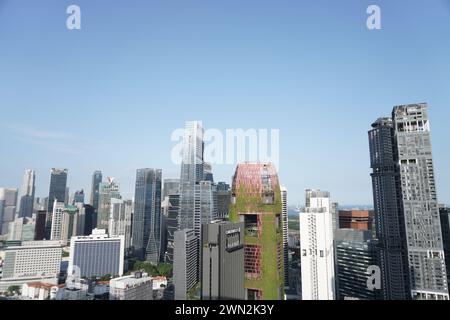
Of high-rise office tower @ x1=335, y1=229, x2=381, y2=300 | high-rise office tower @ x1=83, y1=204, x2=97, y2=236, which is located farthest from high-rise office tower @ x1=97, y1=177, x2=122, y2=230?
high-rise office tower @ x1=335, y1=229, x2=381, y2=300

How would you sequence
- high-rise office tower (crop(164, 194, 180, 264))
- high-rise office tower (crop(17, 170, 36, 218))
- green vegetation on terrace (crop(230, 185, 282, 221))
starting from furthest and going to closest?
high-rise office tower (crop(164, 194, 180, 264)) → high-rise office tower (crop(17, 170, 36, 218)) → green vegetation on terrace (crop(230, 185, 282, 221))

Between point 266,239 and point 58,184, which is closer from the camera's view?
point 266,239

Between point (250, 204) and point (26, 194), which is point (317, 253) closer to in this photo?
point (250, 204)

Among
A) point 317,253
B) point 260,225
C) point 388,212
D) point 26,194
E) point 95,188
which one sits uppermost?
point 95,188

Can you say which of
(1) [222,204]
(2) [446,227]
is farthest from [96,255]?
(2) [446,227]

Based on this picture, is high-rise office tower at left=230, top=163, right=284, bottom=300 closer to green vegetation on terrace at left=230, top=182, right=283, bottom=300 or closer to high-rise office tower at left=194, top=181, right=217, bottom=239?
green vegetation on terrace at left=230, top=182, right=283, bottom=300

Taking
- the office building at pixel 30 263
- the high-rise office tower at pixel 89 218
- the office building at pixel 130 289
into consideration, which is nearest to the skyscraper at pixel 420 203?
the office building at pixel 130 289
